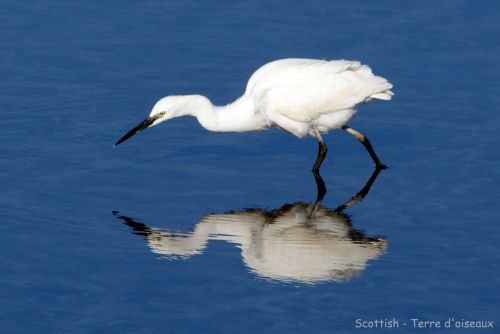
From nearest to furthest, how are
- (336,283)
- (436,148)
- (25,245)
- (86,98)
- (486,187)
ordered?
1. (336,283)
2. (25,245)
3. (486,187)
4. (436,148)
5. (86,98)

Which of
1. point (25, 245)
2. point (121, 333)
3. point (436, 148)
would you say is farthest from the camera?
point (436, 148)

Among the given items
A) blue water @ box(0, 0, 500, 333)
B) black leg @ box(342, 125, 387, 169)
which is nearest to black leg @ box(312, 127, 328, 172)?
blue water @ box(0, 0, 500, 333)

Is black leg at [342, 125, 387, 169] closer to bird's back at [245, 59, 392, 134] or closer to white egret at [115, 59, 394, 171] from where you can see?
white egret at [115, 59, 394, 171]

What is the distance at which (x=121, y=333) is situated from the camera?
996cm

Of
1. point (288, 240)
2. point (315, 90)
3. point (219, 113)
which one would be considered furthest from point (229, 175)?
point (288, 240)

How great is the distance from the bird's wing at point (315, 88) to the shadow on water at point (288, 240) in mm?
1214

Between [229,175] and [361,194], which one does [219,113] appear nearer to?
[229,175]

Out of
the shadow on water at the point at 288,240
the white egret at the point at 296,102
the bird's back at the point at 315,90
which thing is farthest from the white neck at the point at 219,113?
the shadow on water at the point at 288,240

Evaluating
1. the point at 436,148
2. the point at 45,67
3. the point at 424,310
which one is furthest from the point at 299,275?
the point at 45,67

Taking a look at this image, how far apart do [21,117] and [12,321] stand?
16.7ft

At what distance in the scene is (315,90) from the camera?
13.8 m

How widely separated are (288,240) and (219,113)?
248 centimetres

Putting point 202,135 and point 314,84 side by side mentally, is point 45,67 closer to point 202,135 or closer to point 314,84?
point 202,135

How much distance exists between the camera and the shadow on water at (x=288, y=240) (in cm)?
1131
